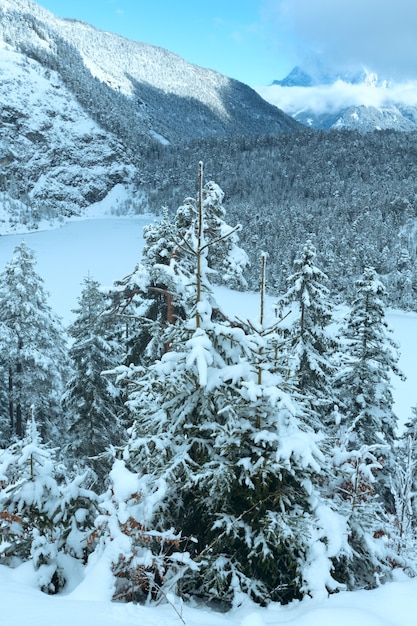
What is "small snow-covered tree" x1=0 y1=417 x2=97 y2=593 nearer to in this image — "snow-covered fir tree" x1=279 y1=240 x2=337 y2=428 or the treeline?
the treeline

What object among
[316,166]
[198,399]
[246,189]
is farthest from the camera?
[316,166]

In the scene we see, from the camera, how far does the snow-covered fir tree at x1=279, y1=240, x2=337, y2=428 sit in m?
13.8

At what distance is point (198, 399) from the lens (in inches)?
229

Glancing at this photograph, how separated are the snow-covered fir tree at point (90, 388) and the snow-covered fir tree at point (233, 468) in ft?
39.7

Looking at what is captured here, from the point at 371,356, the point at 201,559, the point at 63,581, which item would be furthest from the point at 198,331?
the point at 371,356

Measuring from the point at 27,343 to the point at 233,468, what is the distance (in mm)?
16855

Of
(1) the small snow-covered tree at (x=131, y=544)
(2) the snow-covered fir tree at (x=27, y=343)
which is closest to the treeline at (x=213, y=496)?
(1) the small snow-covered tree at (x=131, y=544)

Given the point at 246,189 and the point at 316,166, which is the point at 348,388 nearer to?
the point at 246,189

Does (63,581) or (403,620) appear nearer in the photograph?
(403,620)

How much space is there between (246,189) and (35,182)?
97.4 meters

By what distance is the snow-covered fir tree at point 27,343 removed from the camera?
19000 millimetres

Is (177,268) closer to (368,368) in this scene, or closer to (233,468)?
(233,468)

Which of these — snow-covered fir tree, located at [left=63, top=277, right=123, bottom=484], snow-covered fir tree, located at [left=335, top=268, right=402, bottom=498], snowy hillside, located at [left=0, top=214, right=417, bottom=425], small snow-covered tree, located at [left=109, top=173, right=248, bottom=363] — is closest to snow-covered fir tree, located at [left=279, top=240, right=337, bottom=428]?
snow-covered fir tree, located at [left=335, top=268, right=402, bottom=498]

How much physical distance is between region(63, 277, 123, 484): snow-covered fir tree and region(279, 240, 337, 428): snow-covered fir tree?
25.4ft
